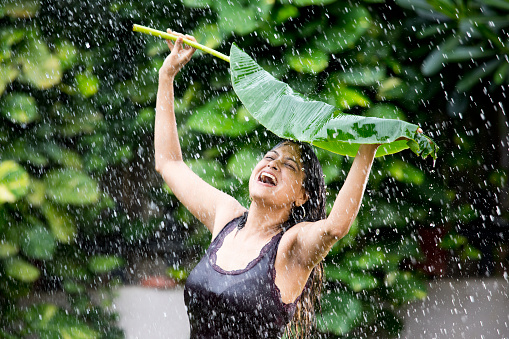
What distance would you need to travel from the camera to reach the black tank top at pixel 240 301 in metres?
1.70

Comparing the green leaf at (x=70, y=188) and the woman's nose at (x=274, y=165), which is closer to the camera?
the woman's nose at (x=274, y=165)

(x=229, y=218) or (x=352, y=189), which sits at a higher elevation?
(x=352, y=189)

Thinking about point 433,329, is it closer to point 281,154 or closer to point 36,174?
point 281,154

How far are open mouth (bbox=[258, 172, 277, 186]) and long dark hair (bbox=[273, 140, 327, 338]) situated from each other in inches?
4.2

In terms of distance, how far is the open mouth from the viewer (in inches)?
69.4

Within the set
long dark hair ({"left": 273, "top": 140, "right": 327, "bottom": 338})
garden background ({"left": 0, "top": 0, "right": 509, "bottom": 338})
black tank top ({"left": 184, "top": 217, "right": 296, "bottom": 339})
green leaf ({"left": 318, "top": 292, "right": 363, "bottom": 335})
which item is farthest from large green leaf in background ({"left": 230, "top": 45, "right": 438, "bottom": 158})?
green leaf ({"left": 318, "top": 292, "right": 363, "bottom": 335})

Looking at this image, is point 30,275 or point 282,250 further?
point 30,275

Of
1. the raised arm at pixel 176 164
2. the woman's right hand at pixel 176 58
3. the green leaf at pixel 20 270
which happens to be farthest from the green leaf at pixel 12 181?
the woman's right hand at pixel 176 58

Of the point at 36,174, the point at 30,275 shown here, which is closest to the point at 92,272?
the point at 30,275

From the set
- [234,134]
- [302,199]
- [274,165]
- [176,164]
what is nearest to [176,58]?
[176,164]

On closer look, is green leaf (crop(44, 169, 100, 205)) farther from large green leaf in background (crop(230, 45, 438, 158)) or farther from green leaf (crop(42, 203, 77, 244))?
large green leaf in background (crop(230, 45, 438, 158))

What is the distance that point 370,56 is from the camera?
3082 mm

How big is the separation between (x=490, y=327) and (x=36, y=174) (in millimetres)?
2520

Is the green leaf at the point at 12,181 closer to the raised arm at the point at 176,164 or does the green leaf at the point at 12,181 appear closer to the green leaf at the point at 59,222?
the green leaf at the point at 59,222
